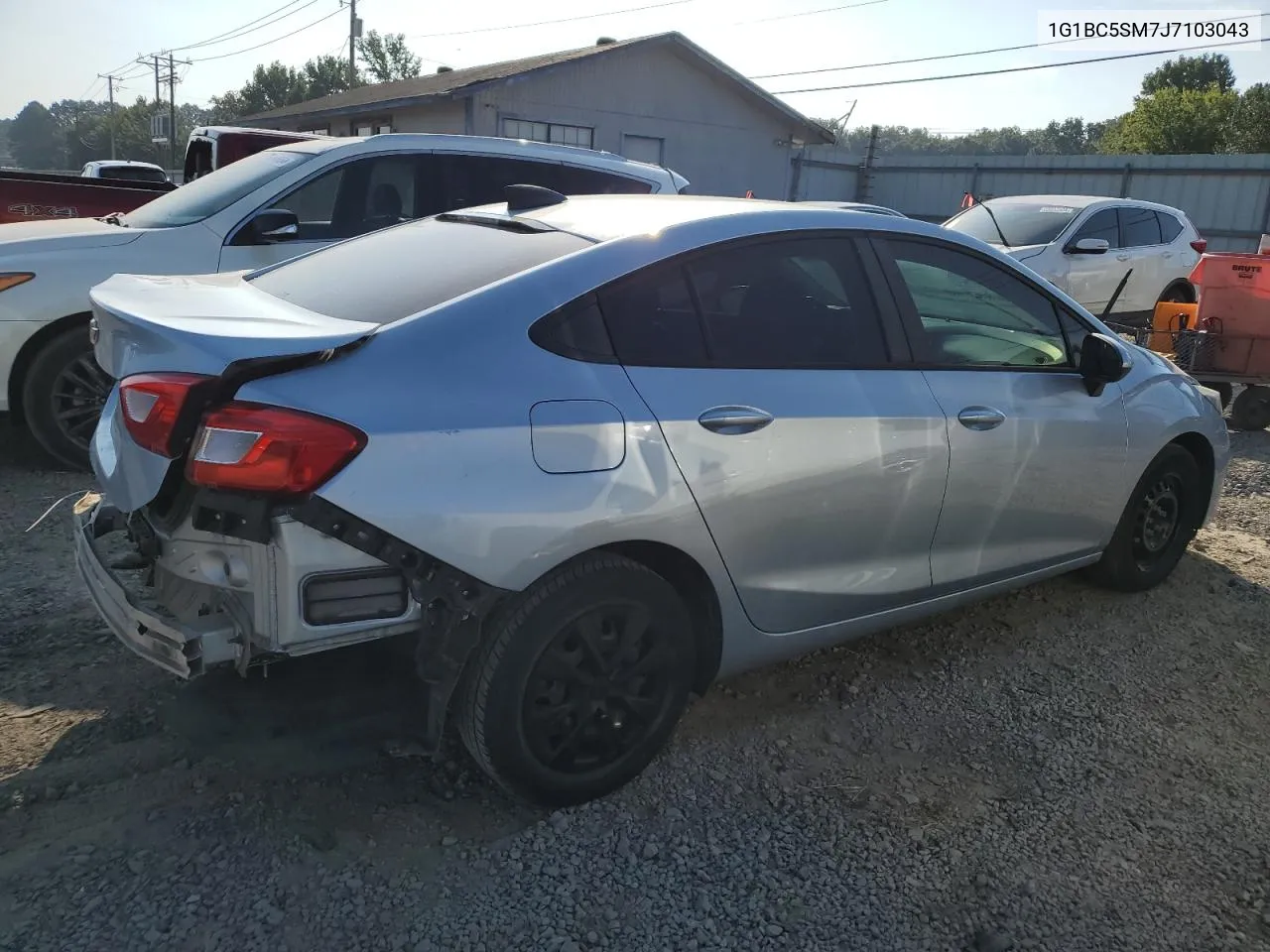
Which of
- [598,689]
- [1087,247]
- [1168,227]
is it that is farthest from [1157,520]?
[1168,227]

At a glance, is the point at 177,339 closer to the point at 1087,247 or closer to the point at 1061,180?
the point at 1087,247

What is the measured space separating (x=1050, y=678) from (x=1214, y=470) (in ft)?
5.33

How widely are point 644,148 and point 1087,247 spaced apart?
14.1 meters

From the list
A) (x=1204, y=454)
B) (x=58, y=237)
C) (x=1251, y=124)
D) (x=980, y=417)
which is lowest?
(x=1204, y=454)

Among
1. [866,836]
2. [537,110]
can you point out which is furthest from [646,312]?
[537,110]

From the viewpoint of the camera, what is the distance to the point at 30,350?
17.5 ft

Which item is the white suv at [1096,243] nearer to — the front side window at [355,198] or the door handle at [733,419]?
the front side window at [355,198]

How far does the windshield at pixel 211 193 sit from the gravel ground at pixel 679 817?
280 cm

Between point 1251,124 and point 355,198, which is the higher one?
point 1251,124

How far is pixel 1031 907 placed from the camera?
265 cm

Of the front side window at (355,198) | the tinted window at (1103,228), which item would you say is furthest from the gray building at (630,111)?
the front side window at (355,198)

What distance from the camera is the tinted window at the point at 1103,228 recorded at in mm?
10836

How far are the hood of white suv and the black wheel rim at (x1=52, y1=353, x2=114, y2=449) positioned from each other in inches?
23.3

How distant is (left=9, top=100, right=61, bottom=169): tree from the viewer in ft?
426
